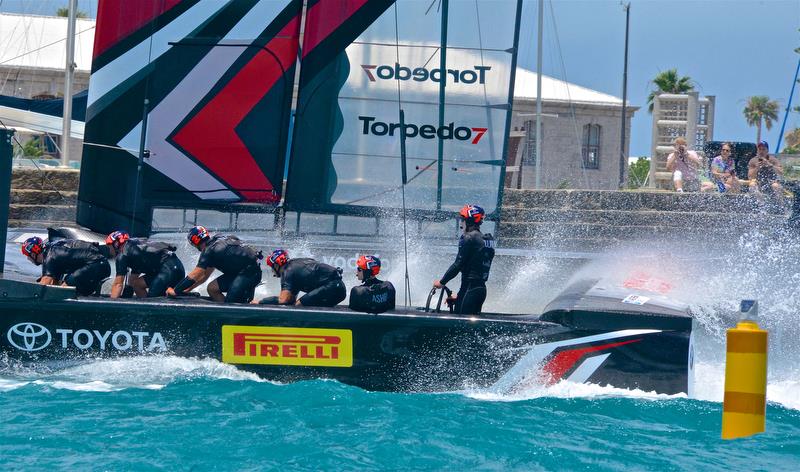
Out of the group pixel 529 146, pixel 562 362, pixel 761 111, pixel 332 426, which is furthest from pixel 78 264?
pixel 761 111

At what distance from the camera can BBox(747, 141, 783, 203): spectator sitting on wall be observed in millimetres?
A: 15428

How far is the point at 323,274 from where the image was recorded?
350 inches

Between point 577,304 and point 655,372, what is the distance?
0.80 meters

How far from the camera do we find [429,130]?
11867 millimetres

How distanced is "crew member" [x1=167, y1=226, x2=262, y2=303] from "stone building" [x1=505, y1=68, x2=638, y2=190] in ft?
105

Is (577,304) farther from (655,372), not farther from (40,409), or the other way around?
(40,409)

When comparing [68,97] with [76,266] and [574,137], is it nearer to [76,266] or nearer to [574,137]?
[76,266]

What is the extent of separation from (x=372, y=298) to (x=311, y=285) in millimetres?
749

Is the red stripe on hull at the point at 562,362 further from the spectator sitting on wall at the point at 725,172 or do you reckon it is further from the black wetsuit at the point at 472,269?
the spectator sitting on wall at the point at 725,172

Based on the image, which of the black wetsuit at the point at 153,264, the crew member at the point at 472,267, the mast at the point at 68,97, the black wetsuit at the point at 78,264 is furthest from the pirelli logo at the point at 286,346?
the mast at the point at 68,97

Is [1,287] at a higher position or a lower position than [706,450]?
higher

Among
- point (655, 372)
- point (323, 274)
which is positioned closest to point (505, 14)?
point (323, 274)

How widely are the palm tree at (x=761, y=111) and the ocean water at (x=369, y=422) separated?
171 feet

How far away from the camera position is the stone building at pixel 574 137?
41.6 meters
